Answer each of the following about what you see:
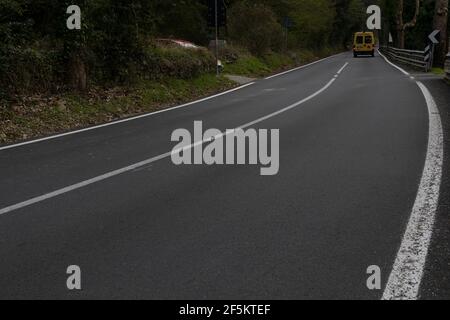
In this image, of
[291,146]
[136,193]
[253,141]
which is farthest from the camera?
[253,141]

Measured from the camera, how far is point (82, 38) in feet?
46.3

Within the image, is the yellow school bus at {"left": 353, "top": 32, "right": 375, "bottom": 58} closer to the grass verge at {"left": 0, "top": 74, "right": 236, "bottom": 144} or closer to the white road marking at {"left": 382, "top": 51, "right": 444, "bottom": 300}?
the grass verge at {"left": 0, "top": 74, "right": 236, "bottom": 144}

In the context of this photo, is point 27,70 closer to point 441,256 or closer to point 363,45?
point 441,256

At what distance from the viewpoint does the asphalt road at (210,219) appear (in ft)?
12.2

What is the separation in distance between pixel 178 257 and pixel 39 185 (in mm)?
3040

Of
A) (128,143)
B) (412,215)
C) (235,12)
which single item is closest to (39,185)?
(128,143)

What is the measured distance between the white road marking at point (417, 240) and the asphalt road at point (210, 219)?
0.28ft

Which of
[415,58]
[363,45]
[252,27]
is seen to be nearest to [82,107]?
[252,27]

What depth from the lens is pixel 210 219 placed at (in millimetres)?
5051

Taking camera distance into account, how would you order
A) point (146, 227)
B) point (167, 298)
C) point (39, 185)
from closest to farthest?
point (167, 298)
point (146, 227)
point (39, 185)

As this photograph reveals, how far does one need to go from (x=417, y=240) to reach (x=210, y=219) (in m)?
1.87

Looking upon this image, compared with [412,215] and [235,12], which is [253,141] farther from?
[235,12]

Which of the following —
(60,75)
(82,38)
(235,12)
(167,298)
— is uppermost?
(235,12)

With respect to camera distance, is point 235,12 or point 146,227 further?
point 235,12
